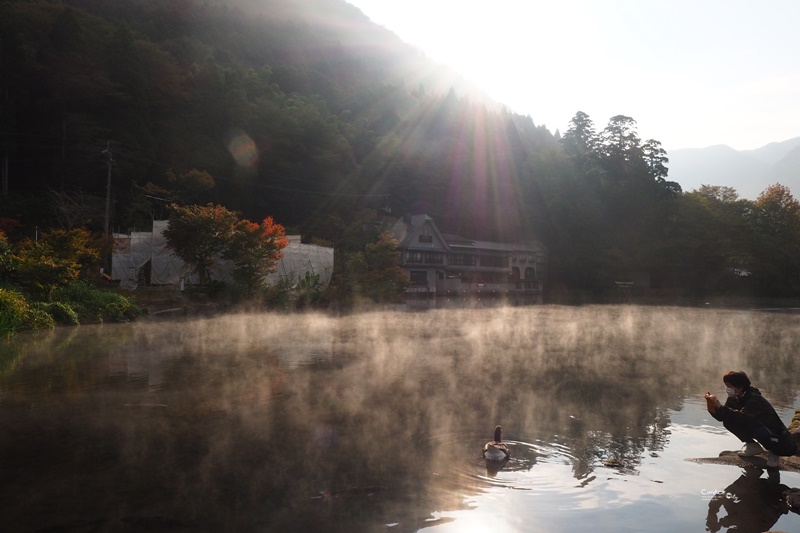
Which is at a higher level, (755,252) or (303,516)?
(755,252)

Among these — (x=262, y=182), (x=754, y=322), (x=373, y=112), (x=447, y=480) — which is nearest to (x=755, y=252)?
(x=754, y=322)

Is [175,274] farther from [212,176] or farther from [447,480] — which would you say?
[447,480]

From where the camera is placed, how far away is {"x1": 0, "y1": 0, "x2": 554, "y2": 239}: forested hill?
1731 inches

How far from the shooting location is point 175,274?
108 ft

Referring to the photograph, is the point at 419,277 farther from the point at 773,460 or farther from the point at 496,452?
the point at 773,460

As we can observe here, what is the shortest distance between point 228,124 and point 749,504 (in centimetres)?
5466

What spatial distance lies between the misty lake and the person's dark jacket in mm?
593

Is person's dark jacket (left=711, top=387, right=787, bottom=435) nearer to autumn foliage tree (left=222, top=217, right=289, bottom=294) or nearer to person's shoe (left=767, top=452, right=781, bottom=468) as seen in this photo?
person's shoe (left=767, top=452, right=781, bottom=468)

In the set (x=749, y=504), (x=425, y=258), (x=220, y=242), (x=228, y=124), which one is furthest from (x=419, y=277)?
(x=749, y=504)

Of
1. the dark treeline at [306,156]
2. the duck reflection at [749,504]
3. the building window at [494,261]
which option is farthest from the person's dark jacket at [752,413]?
the building window at [494,261]

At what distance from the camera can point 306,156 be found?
187 ft

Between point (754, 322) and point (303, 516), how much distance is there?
31.3 m

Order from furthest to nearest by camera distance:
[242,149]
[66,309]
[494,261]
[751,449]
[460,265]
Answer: [494,261]
[460,265]
[242,149]
[66,309]
[751,449]

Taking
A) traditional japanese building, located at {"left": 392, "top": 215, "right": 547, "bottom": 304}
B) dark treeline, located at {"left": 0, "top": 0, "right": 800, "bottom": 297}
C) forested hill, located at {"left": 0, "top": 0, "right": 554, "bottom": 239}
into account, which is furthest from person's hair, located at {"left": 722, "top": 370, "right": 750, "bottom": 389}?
traditional japanese building, located at {"left": 392, "top": 215, "right": 547, "bottom": 304}
